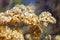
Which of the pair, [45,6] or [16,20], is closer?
[16,20]

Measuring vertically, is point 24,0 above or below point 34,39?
above

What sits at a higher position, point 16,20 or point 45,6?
point 45,6

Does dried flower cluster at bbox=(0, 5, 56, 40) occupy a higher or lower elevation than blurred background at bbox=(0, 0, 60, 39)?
lower

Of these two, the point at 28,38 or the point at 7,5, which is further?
the point at 7,5

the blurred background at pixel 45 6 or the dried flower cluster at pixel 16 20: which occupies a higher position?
the blurred background at pixel 45 6

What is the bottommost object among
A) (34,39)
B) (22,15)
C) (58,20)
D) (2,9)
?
(34,39)

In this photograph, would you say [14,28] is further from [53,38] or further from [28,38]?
[53,38]

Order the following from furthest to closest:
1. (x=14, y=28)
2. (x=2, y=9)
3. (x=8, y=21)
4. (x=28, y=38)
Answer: (x=2, y=9) < (x=28, y=38) < (x=14, y=28) < (x=8, y=21)

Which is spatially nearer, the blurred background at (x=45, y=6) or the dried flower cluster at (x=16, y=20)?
the dried flower cluster at (x=16, y=20)

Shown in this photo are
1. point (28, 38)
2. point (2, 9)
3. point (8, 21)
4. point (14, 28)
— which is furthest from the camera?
point (2, 9)

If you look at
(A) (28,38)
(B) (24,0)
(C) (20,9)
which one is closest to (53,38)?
(A) (28,38)

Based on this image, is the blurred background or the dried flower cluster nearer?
the dried flower cluster
